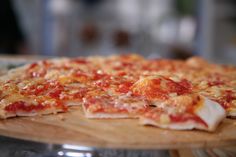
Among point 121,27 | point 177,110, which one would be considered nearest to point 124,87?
point 177,110

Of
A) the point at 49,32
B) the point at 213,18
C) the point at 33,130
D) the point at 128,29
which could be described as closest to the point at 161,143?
the point at 33,130

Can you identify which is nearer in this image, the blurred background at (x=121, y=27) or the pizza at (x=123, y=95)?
the pizza at (x=123, y=95)

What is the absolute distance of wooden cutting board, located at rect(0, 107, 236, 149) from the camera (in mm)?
1009

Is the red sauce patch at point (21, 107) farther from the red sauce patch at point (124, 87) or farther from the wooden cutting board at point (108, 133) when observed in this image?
the red sauce patch at point (124, 87)

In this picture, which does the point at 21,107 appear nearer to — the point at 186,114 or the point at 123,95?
the point at 123,95

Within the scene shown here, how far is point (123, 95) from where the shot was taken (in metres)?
1.33

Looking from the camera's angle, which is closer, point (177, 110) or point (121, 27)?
point (177, 110)

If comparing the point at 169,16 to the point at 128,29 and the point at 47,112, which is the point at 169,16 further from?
the point at 47,112

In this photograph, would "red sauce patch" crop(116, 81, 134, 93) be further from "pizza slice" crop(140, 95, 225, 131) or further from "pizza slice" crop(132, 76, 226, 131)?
"pizza slice" crop(140, 95, 225, 131)

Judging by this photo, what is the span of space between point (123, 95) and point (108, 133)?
0.29 metres

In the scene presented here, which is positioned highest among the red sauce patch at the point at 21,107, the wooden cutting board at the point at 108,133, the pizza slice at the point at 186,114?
the red sauce patch at the point at 21,107

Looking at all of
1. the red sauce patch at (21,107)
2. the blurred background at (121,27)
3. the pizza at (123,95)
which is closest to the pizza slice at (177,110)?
the pizza at (123,95)

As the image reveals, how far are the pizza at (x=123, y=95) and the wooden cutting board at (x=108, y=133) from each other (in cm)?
3

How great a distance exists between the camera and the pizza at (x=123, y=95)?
3.74ft
